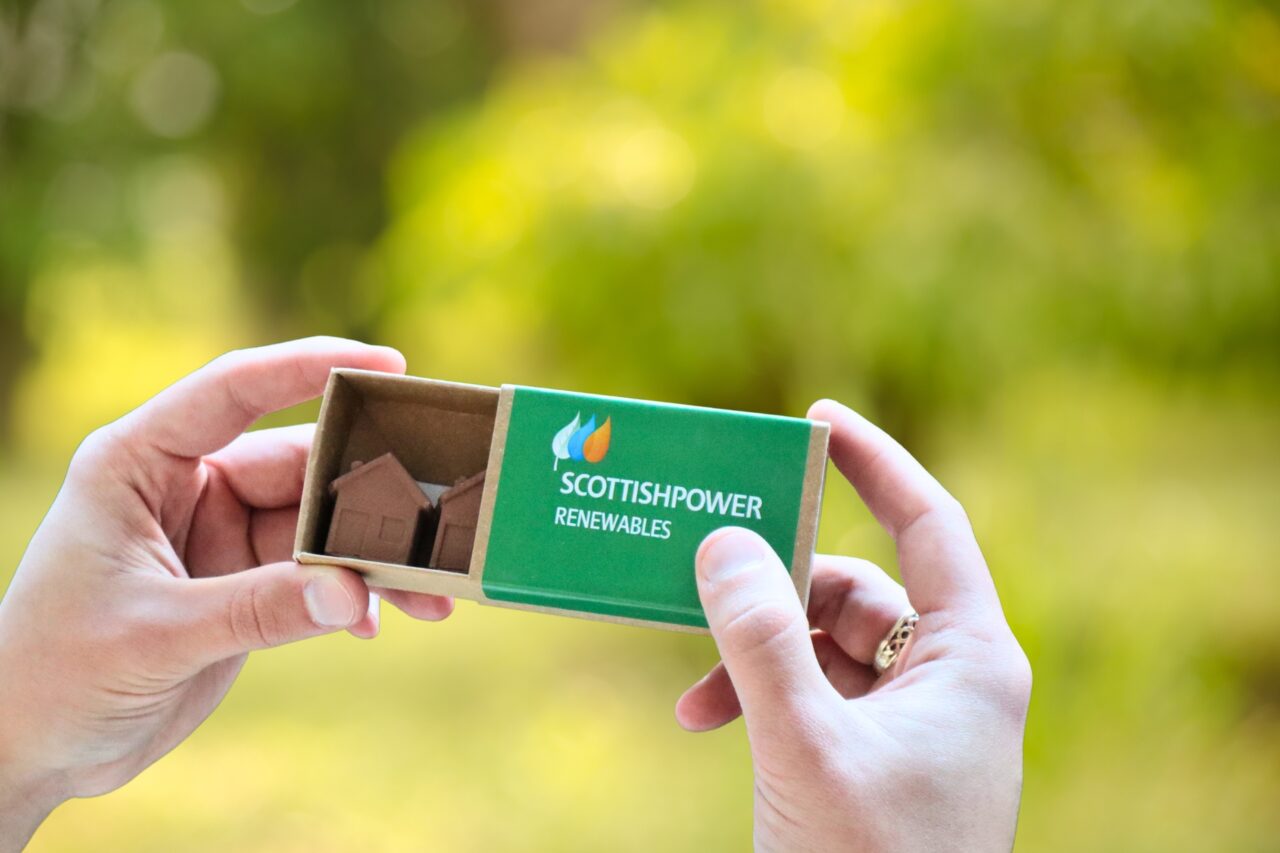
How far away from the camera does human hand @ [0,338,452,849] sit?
2.46ft

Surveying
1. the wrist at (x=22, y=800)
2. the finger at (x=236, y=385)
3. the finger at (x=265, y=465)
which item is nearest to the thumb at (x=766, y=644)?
the finger at (x=236, y=385)

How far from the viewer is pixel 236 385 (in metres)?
0.82

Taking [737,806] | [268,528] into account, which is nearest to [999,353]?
[737,806]

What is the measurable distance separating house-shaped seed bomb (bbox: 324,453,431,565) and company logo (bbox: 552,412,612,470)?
12 cm

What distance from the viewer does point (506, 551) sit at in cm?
70

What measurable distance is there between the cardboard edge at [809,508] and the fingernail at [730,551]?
0.03 m

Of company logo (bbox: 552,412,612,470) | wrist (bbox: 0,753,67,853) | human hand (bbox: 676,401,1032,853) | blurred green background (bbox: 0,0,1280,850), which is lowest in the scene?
wrist (bbox: 0,753,67,853)

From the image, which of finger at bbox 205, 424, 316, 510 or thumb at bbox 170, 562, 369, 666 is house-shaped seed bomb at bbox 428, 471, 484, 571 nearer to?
thumb at bbox 170, 562, 369, 666

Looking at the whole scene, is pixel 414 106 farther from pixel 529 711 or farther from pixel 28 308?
pixel 529 711

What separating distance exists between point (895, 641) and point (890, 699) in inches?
6.7

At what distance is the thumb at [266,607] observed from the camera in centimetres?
72

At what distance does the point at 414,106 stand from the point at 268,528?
15.2ft

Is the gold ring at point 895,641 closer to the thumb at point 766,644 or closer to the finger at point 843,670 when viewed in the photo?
the finger at point 843,670

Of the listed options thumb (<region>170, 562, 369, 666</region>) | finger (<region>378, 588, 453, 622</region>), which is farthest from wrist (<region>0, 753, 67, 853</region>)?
finger (<region>378, 588, 453, 622</region>)
